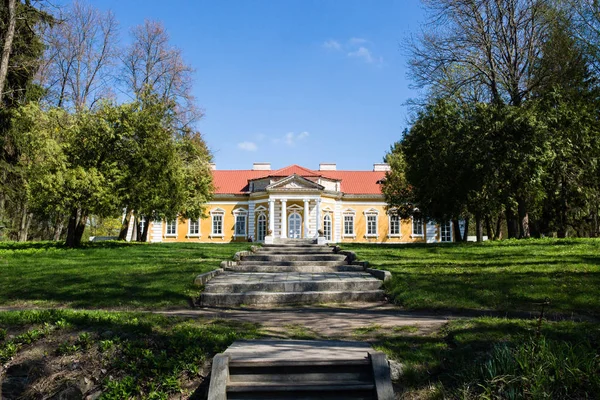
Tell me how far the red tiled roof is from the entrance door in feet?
13.7

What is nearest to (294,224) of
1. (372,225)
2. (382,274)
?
(372,225)

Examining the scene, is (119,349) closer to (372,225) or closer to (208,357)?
(208,357)

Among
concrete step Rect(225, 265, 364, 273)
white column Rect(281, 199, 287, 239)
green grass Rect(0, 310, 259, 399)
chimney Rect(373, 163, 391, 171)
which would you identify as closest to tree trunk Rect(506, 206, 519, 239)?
concrete step Rect(225, 265, 364, 273)

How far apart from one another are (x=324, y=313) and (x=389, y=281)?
115 inches

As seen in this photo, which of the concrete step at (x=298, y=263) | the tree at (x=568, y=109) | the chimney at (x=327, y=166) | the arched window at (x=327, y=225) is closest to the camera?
the concrete step at (x=298, y=263)

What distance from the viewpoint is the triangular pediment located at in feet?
129

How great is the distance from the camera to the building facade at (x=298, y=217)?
40969 millimetres

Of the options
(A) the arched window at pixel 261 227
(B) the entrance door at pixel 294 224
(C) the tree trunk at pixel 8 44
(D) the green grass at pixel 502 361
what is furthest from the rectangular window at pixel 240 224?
(D) the green grass at pixel 502 361

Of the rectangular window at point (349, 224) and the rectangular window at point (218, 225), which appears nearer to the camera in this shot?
the rectangular window at point (349, 224)

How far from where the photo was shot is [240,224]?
43.9m

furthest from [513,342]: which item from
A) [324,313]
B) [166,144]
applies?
[166,144]

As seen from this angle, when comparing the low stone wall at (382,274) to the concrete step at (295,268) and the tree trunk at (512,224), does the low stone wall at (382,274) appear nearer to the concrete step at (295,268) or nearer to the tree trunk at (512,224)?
the concrete step at (295,268)

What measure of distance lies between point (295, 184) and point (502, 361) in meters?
35.0

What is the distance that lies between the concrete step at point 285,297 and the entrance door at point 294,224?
30.7m
